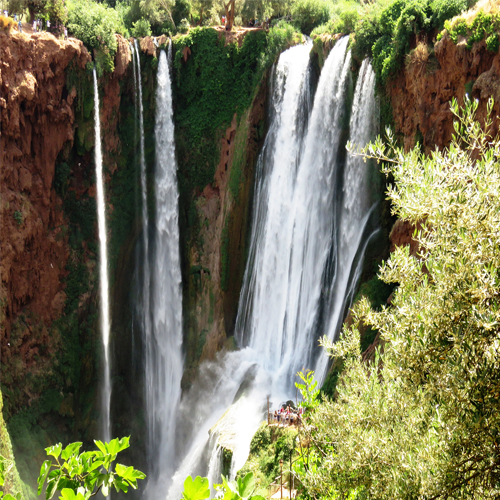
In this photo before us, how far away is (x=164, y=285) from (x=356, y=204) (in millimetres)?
10389

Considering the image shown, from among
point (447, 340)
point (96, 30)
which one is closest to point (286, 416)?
point (447, 340)

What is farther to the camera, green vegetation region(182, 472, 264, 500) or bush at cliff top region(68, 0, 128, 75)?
bush at cliff top region(68, 0, 128, 75)

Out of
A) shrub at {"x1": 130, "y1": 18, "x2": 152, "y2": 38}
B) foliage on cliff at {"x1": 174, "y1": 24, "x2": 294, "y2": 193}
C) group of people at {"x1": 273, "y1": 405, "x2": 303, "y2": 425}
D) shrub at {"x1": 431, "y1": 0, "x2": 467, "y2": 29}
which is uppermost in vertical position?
shrub at {"x1": 130, "y1": 18, "x2": 152, "y2": 38}

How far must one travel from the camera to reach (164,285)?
24.3 m

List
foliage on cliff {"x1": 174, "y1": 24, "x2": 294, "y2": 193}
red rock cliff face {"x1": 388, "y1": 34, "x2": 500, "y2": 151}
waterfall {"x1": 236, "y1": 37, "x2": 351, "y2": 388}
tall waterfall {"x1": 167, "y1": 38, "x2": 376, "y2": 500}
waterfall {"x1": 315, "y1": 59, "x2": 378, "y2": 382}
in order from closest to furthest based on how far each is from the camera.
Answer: red rock cliff face {"x1": 388, "y1": 34, "x2": 500, "y2": 151}
waterfall {"x1": 315, "y1": 59, "x2": 378, "y2": 382}
tall waterfall {"x1": 167, "y1": 38, "x2": 376, "y2": 500}
waterfall {"x1": 236, "y1": 37, "x2": 351, "y2": 388}
foliage on cliff {"x1": 174, "y1": 24, "x2": 294, "y2": 193}

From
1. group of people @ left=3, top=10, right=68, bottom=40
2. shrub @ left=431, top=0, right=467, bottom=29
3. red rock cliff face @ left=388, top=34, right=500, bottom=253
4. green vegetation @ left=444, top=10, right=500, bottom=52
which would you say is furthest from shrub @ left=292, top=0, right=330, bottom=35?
green vegetation @ left=444, top=10, right=500, bottom=52

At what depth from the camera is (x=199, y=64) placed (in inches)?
959

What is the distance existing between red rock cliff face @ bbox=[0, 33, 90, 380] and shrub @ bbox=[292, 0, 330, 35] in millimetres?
10802

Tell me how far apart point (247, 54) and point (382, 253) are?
40.8 ft

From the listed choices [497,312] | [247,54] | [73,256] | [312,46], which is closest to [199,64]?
[247,54]

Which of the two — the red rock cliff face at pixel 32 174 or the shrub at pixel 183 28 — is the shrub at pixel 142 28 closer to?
the shrub at pixel 183 28

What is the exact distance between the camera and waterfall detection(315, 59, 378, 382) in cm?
1706

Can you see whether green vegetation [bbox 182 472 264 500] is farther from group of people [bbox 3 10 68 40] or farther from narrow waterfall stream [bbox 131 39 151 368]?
narrow waterfall stream [bbox 131 39 151 368]

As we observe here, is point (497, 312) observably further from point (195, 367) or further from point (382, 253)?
point (195, 367)
